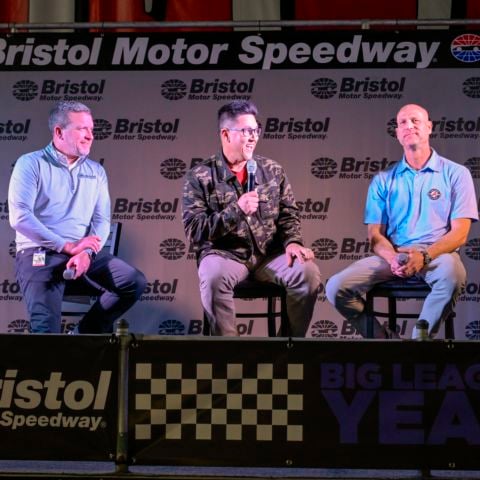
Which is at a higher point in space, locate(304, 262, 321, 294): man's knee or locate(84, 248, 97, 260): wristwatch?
locate(84, 248, 97, 260): wristwatch

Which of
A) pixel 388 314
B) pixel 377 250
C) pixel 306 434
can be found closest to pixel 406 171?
pixel 377 250

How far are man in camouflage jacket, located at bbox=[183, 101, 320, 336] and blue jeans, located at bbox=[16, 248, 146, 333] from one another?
56cm

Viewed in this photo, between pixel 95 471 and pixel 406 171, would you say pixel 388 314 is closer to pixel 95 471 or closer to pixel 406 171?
pixel 406 171

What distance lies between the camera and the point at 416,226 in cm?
579

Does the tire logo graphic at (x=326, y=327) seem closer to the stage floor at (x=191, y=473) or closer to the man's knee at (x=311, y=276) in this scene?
the man's knee at (x=311, y=276)

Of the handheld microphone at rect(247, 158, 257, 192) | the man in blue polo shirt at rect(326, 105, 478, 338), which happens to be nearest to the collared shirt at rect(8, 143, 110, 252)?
the handheld microphone at rect(247, 158, 257, 192)

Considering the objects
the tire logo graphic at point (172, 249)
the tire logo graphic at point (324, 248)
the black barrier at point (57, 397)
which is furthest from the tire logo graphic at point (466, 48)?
the black barrier at point (57, 397)

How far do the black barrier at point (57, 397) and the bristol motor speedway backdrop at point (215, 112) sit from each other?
7.71 feet

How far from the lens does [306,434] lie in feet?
12.5

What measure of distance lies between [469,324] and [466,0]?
251 centimetres

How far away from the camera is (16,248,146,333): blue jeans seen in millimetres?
5621

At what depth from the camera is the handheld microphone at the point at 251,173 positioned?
554cm

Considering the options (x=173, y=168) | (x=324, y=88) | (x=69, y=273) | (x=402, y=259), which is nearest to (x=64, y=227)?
(x=69, y=273)

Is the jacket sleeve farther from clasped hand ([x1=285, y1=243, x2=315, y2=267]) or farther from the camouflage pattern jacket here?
clasped hand ([x1=285, y1=243, x2=315, y2=267])
